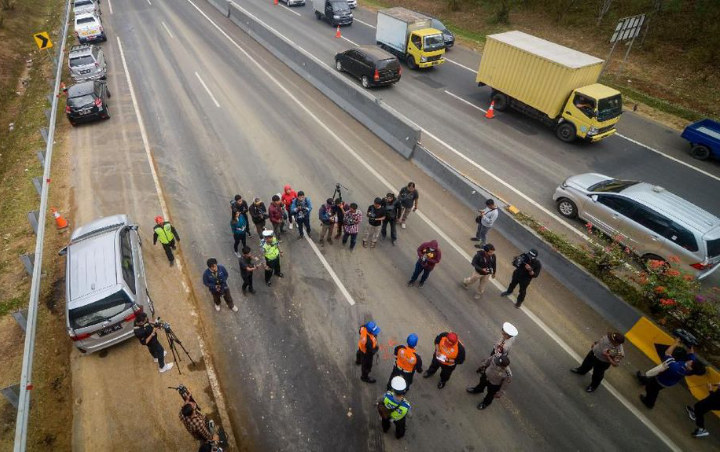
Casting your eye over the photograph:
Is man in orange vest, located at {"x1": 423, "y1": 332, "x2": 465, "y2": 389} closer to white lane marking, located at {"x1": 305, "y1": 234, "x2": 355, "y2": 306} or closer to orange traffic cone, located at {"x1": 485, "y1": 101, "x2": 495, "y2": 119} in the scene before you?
white lane marking, located at {"x1": 305, "y1": 234, "x2": 355, "y2": 306}

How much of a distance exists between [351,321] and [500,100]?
1452 cm

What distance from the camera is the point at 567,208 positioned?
1301cm

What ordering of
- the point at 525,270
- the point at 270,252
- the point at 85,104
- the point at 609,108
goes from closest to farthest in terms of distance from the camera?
the point at 525,270 → the point at 270,252 → the point at 609,108 → the point at 85,104

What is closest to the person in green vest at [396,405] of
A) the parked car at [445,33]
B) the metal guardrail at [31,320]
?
the metal guardrail at [31,320]

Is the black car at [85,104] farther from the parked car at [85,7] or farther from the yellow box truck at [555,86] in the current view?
the yellow box truck at [555,86]

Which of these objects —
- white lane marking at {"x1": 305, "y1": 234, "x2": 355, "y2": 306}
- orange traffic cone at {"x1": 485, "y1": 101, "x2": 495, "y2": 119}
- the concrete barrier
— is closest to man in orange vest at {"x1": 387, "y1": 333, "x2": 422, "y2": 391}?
white lane marking at {"x1": 305, "y1": 234, "x2": 355, "y2": 306}

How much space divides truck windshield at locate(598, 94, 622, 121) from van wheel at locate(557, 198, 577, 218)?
5027 mm

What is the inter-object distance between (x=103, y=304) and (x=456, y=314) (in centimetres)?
774

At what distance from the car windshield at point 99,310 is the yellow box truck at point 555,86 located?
16.8 metres

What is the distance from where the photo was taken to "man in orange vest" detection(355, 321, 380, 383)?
717 centimetres

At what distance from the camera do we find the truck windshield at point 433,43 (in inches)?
858

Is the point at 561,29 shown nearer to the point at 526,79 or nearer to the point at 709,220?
the point at 526,79

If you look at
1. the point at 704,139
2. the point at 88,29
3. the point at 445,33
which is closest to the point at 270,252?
the point at 704,139

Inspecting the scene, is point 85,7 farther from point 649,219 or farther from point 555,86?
point 649,219
